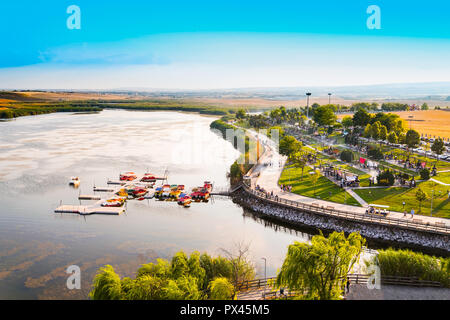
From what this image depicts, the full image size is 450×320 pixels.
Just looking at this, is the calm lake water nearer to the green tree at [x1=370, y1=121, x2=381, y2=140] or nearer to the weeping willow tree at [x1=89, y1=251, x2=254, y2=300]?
the weeping willow tree at [x1=89, y1=251, x2=254, y2=300]

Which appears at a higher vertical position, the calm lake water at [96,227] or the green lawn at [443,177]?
the green lawn at [443,177]

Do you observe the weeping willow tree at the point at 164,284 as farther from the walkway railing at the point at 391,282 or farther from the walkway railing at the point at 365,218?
the walkway railing at the point at 365,218

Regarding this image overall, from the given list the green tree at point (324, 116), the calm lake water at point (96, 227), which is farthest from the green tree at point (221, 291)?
the green tree at point (324, 116)

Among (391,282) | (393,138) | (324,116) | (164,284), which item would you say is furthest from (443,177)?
(324,116)

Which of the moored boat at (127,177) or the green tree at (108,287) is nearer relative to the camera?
the green tree at (108,287)

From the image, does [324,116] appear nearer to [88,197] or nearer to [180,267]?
[88,197]
